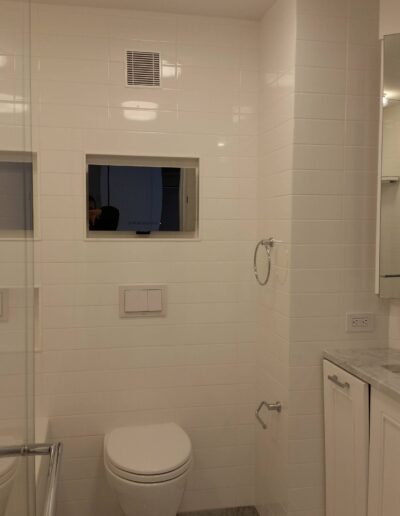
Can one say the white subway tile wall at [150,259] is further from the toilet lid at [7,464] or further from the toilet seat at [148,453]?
the toilet lid at [7,464]

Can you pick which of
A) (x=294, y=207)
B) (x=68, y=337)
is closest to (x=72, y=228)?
(x=68, y=337)

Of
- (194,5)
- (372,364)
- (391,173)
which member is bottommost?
(372,364)

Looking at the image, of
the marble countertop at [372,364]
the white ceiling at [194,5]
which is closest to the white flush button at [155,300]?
the marble countertop at [372,364]

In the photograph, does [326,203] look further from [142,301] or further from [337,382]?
[142,301]

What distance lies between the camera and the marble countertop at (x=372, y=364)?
1664 millimetres

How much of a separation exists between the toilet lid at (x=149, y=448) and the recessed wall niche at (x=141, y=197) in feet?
3.30

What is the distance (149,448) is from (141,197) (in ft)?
4.09

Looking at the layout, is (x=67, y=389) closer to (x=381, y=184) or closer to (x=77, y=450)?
(x=77, y=450)

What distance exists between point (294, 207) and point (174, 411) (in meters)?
1.28

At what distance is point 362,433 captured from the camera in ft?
5.93

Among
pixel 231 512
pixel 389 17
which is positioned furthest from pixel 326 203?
pixel 231 512

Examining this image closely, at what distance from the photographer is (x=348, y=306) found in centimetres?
215

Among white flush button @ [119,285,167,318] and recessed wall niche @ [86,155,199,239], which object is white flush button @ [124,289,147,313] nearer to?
white flush button @ [119,285,167,318]

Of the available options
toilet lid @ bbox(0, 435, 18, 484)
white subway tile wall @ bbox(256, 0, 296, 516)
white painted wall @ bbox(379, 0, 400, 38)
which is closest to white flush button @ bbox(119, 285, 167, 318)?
white subway tile wall @ bbox(256, 0, 296, 516)
